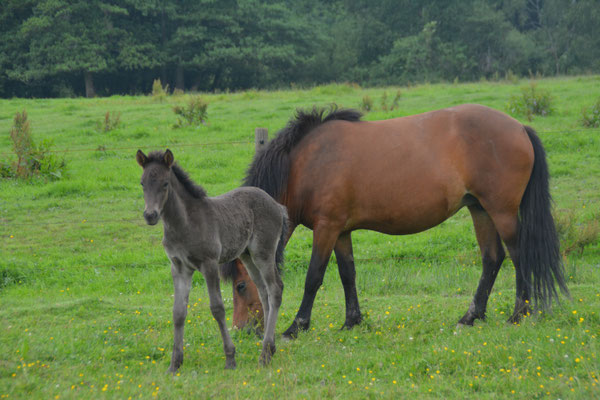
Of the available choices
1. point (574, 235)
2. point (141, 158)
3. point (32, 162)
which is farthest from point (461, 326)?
point (32, 162)

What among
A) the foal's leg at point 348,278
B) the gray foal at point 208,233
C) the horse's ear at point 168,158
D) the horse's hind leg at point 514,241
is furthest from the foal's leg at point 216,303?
the horse's hind leg at point 514,241

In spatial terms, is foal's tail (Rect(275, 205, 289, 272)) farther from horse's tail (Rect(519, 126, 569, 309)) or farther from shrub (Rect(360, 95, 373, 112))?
shrub (Rect(360, 95, 373, 112))

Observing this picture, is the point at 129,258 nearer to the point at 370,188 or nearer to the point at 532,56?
the point at 370,188

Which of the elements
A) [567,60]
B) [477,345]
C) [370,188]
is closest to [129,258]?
[370,188]

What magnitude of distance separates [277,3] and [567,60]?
19.7m

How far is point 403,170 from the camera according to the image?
6484mm

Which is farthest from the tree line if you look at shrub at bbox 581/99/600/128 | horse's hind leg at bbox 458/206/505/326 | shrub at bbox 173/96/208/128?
horse's hind leg at bbox 458/206/505/326

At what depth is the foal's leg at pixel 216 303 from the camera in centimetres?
515

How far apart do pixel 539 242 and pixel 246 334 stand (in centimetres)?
308

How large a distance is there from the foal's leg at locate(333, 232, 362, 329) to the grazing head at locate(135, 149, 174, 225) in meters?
2.35

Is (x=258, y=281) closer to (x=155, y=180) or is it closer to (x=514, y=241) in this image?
(x=155, y=180)

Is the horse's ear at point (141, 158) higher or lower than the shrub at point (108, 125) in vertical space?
higher

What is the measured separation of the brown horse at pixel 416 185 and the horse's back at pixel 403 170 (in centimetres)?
1

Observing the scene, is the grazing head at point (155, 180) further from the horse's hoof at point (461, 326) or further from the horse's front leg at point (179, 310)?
the horse's hoof at point (461, 326)
